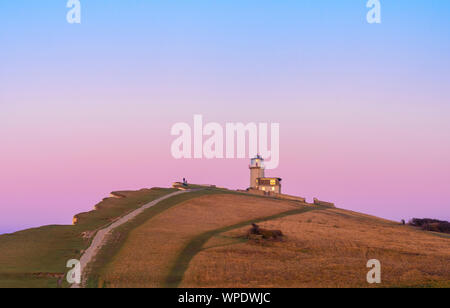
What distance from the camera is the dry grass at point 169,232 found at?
39.6 m

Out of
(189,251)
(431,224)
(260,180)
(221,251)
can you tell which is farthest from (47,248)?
(260,180)

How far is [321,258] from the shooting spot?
4819 cm

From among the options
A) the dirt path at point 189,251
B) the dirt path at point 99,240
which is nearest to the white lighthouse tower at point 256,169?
the dirt path at point 189,251

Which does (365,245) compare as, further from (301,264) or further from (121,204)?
(121,204)

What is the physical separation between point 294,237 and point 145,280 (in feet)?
75.2

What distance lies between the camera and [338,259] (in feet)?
156

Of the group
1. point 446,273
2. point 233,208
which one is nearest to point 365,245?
point 446,273

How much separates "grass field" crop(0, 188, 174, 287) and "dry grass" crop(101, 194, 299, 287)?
4.12 metres

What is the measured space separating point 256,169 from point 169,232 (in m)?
64.8

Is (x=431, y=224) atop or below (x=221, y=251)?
atop

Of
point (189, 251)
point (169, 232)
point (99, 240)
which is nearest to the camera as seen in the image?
point (189, 251)

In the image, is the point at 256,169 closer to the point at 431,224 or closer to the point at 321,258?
the point at 431,224

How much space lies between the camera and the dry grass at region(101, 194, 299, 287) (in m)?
39.6

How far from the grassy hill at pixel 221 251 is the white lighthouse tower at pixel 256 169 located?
4353 cm
